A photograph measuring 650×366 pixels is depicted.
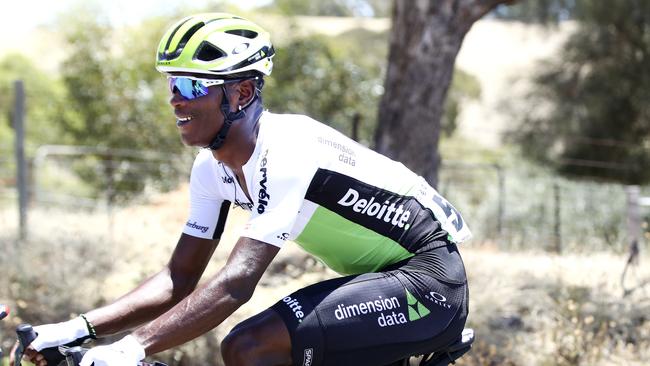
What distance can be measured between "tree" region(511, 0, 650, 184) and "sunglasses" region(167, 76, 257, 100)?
1625 cm

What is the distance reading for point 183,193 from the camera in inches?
455

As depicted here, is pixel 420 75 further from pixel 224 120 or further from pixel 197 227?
pixel 224 120

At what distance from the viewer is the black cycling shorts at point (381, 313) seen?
299cm

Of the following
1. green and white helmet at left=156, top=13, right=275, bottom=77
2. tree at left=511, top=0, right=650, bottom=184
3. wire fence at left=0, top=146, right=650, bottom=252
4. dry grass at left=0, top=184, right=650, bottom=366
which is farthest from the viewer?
tree at left=511, top=0, right=650, bottom=184

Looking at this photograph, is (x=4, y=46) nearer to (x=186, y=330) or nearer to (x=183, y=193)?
(x=183, y=193)

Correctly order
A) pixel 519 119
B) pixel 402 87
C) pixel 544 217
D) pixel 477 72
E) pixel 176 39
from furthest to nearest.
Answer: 1. pixel 477 72
2. pixel 519 119
3. pixel 544 217
4. pixel 402 87
5. pixel 176 39

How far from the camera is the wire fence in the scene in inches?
462

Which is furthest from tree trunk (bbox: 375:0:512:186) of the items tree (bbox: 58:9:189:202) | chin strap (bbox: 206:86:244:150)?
tree (bbox: 58:9:189:202)

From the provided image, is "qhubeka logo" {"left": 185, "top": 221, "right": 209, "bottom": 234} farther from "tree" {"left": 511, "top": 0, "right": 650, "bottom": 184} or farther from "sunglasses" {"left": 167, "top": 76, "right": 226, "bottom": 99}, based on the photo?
"tree" {"left": 511, "top": 0, "right": 650, "bottom": 184}

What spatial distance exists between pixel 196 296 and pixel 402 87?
16.5 ft

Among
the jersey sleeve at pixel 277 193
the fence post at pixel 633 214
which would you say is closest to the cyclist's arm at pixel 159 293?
the jersey sleeve at pixel 277 193

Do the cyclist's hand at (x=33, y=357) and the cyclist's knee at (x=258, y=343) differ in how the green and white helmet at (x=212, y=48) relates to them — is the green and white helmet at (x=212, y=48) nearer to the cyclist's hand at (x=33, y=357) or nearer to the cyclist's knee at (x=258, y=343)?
the cyclist's knee at (x=258, y=343)

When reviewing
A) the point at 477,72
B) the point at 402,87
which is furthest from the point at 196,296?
the point at 477,72

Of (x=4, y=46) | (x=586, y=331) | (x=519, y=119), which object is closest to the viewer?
(x=586, y=331)
